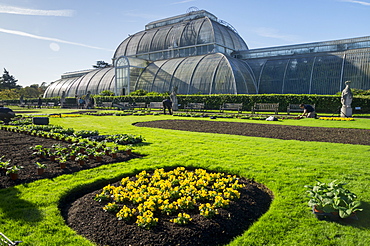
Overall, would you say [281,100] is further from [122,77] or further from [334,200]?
[122,77]

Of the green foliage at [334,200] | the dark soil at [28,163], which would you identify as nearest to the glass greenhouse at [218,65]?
the dark soil at [28,163]

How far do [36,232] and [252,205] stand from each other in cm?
325

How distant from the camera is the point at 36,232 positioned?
3350 millimetres

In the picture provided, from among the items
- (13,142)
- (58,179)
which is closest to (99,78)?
(13,142)

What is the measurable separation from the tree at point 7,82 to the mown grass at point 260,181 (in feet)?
336

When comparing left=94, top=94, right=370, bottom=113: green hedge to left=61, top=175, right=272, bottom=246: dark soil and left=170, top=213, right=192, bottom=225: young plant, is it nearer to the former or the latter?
left=61, top=175, right=272, bottom=246: dark soil

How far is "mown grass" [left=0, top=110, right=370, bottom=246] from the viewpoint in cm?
330

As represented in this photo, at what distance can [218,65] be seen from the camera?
39.1 metres

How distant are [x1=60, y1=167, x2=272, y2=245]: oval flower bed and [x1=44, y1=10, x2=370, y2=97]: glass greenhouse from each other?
32.5m

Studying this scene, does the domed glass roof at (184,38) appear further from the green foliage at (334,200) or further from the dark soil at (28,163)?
the green foliage at (334,200)

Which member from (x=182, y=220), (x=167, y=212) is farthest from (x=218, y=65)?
(x=182, y=220)

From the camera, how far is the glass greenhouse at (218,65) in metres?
35.4

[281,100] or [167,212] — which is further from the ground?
[281,100]

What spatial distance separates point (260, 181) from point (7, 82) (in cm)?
10890
